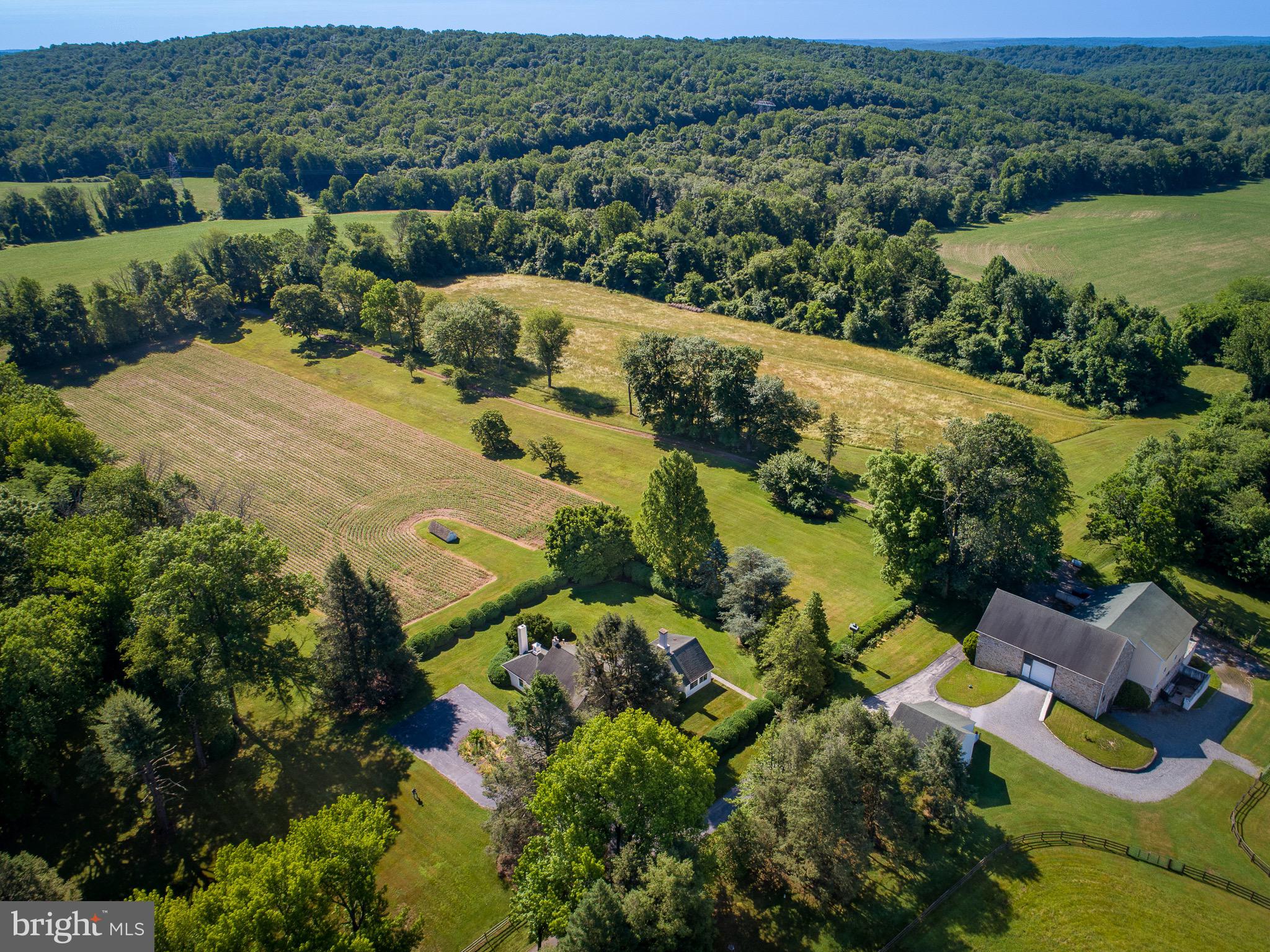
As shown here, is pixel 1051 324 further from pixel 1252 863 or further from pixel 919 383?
pixel 1252 863

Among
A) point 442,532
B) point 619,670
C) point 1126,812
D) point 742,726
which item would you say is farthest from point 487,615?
point 1126,812

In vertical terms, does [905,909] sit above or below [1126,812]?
above

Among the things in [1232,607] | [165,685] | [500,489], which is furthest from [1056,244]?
[165,685]

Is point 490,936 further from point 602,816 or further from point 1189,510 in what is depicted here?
point 1189,510

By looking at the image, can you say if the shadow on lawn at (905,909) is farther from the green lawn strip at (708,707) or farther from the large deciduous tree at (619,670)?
the green lawn strip at (708,707)

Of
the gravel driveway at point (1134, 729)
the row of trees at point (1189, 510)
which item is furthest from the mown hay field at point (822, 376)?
the gravel driveway at point (1134, 729)

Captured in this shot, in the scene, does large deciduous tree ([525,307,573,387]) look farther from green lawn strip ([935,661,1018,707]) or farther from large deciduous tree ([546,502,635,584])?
green lawn strip ([935,661,1018,707])
